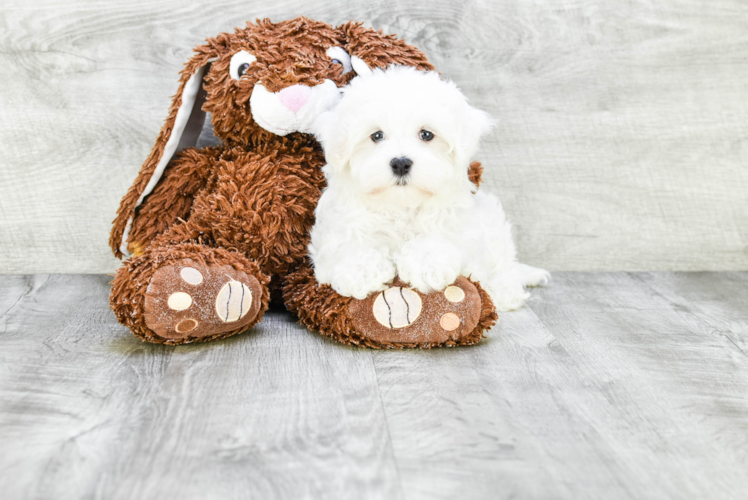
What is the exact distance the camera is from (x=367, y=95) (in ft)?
4.29

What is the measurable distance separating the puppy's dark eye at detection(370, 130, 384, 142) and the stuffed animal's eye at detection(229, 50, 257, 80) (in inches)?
14.2

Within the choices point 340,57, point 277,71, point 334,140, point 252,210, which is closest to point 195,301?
point 252,210

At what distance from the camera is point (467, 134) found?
132 cm

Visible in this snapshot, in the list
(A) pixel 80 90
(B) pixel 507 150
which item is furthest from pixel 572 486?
(A) pixel 80 90

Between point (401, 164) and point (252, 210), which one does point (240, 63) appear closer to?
point (252, 210)

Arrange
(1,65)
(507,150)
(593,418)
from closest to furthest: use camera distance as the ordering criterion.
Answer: (593,418), (1,65), (507,150)

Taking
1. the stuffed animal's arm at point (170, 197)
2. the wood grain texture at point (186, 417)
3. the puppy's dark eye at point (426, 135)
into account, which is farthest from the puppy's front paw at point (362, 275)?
the stuffed animal's arm at point (170, 197)

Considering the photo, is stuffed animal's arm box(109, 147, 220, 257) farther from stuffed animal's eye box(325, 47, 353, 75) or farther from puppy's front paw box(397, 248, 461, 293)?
puppy's front paw box(397, 248, 461, 293)

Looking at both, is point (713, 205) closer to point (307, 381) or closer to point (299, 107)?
point (299, 107)

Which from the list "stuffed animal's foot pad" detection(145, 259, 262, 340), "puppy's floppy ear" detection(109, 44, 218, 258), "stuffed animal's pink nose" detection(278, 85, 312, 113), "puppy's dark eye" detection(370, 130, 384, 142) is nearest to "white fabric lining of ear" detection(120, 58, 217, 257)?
"puppy's floppy ear" detection(109, 44, 218, 258)

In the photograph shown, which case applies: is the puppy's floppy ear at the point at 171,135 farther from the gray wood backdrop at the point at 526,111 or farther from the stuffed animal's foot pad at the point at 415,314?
the stuffed animal's foot pad at the point at 415,314

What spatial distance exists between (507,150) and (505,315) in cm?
58

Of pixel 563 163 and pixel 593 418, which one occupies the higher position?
pixel 563 163

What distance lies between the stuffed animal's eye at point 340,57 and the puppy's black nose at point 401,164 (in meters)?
0.38
